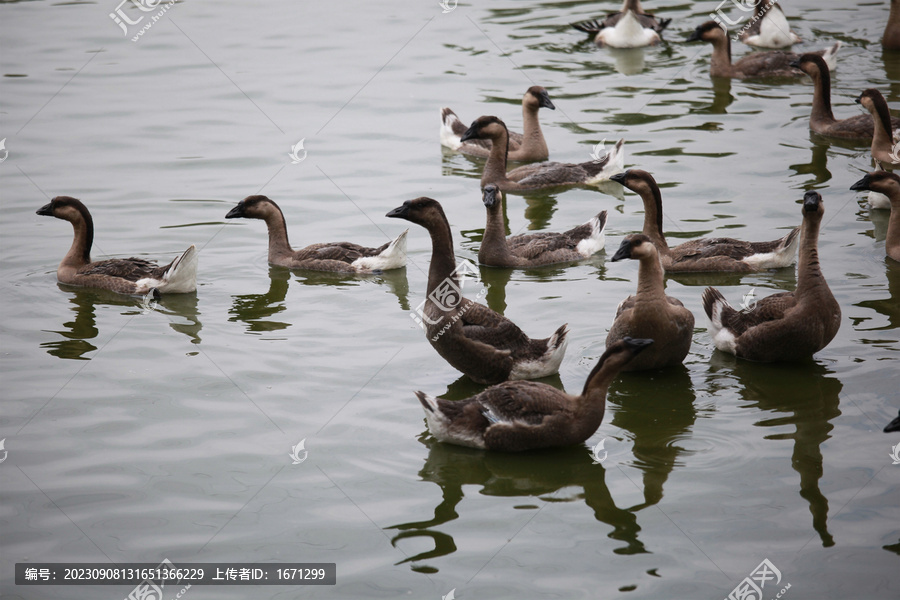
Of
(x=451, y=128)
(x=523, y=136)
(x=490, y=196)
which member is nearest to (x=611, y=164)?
(x=523, y=136)

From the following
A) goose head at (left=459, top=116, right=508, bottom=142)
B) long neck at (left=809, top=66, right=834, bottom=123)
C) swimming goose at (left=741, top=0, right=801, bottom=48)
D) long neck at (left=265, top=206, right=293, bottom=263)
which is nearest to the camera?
long neck at (left=265, top=206, right=293, bottom=263)

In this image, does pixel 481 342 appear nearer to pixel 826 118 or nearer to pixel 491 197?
pixel 491 197

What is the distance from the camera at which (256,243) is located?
1423 cm

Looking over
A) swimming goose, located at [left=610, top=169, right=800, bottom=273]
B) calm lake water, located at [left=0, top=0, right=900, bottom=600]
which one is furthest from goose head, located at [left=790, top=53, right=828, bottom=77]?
swimming goose, located at [left=610, top=169, right=800, bottom=273]

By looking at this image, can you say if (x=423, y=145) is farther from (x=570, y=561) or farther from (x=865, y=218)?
(x=570, y=561)

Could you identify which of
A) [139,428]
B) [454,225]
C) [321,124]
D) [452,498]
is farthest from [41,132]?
[452,498]

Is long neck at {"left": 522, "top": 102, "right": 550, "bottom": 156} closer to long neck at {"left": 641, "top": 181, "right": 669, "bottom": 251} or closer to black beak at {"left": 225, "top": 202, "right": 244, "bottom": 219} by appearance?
long neck at {"left": 641, "top": 181, "right": 669, "bottom": 251}

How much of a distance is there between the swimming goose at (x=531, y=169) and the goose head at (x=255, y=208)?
12.5 ft

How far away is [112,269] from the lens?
1230 cm

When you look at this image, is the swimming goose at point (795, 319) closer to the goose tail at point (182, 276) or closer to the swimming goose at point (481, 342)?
the swimming goose at point (481, 342)

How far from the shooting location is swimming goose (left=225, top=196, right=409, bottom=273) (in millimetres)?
12875

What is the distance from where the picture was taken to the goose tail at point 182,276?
38.8 ft

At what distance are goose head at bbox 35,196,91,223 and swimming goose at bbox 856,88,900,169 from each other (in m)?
11.8

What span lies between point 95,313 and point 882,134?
12.1 meters
